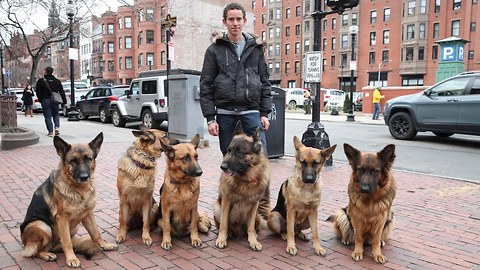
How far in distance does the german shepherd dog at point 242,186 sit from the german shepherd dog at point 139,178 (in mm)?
704

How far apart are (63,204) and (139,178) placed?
0.73 m

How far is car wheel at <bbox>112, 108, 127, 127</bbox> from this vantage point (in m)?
16.3

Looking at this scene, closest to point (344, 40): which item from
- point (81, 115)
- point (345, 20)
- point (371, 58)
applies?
point (345, 20)

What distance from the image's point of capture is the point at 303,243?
4.05 metres

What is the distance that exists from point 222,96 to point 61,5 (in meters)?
21.6

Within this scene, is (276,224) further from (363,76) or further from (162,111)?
(363,76)

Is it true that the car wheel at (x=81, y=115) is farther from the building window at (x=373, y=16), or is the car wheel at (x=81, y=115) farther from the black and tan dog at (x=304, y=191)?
the building window at (x=373, y=16)

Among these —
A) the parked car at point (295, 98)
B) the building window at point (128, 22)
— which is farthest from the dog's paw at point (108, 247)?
the building window at point (128, 22)

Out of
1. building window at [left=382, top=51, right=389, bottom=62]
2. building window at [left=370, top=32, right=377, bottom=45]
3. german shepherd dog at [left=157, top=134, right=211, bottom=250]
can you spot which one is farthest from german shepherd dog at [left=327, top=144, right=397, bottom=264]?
building window at [left=370, top=32, right=377, bottom=45]

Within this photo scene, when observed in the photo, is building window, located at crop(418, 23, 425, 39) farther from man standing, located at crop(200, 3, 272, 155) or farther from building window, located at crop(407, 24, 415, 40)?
man standing, located at crop(200, 3, 272, 155)

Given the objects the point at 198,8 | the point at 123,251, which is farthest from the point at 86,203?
the point at 198,8

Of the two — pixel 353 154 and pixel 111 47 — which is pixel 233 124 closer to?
pixel 353 154

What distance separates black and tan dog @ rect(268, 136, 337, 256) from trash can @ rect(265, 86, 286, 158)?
477 cm

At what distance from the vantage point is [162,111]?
48.3ft
